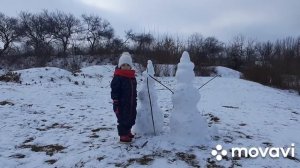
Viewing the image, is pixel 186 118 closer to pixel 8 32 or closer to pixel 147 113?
pixel 147 113

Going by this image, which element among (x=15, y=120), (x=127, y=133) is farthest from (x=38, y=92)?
(x=127, y=133)

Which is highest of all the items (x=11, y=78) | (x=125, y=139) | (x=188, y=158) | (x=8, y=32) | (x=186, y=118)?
(x=8, y=32)

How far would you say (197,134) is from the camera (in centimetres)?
583

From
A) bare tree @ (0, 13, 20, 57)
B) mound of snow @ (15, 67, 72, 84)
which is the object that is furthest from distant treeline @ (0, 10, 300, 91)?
mound of snow @ (15, 67, 72, 84)

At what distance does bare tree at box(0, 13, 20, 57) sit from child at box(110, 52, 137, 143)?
41379 mm

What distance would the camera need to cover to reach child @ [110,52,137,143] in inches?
222

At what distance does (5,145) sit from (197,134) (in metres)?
3.59

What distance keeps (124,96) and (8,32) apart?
42.5 metres

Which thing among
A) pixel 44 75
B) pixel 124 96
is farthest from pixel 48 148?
pixel 44 75

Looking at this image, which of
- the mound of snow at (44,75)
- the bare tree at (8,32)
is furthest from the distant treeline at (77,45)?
the mound of snow at (44,75)

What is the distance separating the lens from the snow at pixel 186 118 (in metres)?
5.75

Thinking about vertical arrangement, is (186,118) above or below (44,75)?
below

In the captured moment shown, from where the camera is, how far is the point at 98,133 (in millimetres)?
6723

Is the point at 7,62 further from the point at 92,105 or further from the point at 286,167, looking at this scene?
the point at 286,167
